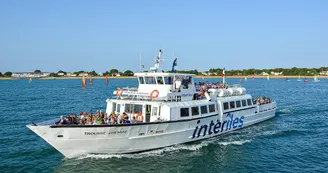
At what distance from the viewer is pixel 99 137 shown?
58.3 ft

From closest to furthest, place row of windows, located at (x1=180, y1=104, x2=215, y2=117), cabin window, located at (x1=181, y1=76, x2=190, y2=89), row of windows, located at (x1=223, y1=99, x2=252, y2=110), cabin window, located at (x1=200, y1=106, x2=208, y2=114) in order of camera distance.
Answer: row of windows, located at (x1=180, y1=104, x2=215, y2=117) < cabin window, located at (x1=200, y1=106, x2=208, y2=114) < cabin window, located at (x1=181, y1=76, x2=190, y2=89) < row of windows, located at (x1=223, y1=99, x2=252, y2=110)

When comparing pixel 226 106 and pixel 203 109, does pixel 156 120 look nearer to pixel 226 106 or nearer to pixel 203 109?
pixel 203 109

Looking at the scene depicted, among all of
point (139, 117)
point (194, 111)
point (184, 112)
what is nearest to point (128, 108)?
point (139, 117)

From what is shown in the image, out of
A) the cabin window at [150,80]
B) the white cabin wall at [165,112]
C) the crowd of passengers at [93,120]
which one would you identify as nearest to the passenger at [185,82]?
the cabin window at [150,80]

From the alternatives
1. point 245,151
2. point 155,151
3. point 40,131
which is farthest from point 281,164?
point 40,131

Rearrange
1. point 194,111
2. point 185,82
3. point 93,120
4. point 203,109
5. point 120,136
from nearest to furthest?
point 120,136 < point 93,120 < point 194,111 < point 203,109 < point 185,82

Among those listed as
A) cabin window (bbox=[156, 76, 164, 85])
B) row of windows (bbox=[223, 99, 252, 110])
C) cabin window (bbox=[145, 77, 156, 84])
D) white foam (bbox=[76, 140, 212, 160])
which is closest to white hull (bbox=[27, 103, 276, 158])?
white foam (bbox=[76, 140, 212, 160])

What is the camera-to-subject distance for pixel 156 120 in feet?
66.1

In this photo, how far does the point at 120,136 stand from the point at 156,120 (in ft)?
9.91

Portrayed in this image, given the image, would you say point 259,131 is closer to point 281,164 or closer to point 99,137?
point 281,164

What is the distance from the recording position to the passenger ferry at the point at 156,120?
17500mm

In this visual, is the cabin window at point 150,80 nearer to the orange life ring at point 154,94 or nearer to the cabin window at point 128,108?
the orange life ring at point 154,94

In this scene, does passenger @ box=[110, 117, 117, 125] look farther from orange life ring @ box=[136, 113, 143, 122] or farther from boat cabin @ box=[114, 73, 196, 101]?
boat cabin @ box=[114, 73, 196, 101]

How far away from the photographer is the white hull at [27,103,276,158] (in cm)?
1716
